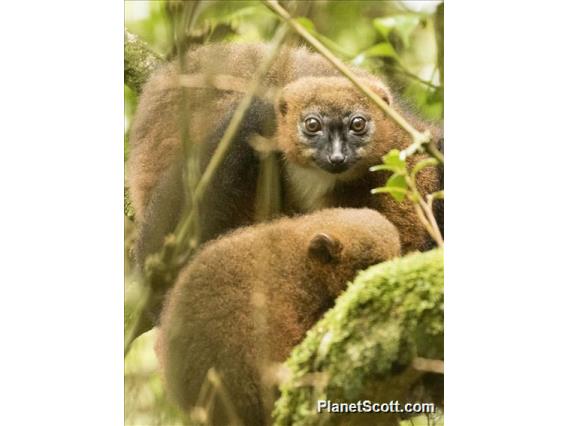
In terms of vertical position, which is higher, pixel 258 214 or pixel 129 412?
pixel 258 214

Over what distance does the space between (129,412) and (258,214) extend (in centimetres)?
104

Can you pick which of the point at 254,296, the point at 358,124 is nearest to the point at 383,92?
the point at 358,124

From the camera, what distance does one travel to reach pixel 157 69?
12.6 ft

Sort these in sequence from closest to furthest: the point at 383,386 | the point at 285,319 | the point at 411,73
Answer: the point at 383,386, the point at 285,319, the point at 411,73

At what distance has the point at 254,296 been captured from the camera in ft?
11.5

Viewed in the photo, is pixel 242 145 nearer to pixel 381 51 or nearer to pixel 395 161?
pixel 381 51

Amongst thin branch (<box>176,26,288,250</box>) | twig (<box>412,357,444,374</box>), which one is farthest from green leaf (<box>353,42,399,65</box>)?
twig (<box>412,357,444,374</box>)

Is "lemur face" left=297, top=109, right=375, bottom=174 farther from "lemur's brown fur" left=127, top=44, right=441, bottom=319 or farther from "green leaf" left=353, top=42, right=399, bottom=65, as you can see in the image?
"green leaf" left=353, top=42, right=399, bottom=65

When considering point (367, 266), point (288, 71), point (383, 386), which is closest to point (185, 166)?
point (288, 71)

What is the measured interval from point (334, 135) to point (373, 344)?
1.08 metres

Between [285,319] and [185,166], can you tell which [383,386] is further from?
[185,166]

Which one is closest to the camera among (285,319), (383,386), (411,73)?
(383,386)

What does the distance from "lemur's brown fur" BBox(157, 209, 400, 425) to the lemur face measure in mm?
246

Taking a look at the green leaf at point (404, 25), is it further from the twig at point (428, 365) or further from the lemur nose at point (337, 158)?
the twig at point (428, 365)
